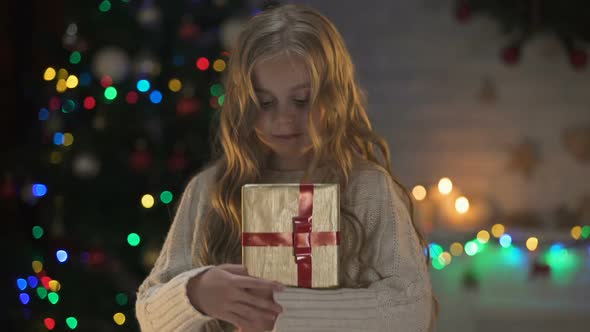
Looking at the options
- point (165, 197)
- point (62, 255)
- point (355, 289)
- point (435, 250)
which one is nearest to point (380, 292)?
point (355, 289)

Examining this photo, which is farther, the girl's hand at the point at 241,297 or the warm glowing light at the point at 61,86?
the warm glowing light at the point at 61,86

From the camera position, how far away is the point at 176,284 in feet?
4.70

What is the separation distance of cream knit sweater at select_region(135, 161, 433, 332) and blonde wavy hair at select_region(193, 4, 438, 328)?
0.03m

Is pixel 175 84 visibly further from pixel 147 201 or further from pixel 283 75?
pixel 283 75

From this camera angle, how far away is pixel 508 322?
4.53m

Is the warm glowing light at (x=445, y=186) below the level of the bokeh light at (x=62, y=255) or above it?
above

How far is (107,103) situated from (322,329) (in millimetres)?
2764

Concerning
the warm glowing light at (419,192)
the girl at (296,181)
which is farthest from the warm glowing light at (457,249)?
the girl at (296,181)

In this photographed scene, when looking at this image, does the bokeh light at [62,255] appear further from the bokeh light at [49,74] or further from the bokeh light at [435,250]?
the bokeh light at [435,250]

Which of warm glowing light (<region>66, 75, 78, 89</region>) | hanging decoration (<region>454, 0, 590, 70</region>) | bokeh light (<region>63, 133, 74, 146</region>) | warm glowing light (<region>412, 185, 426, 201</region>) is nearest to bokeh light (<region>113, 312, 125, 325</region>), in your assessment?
bokeh light (<region>63, 133, 74, 146</region>)

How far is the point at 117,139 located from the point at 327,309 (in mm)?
2791

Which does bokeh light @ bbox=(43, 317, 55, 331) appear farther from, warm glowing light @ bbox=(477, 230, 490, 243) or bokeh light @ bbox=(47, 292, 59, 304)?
warm glowing light @ bbox=(477, 230, 490, 243)

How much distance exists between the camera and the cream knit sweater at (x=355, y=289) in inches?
54.5

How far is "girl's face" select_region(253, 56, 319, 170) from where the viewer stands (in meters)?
1.42
